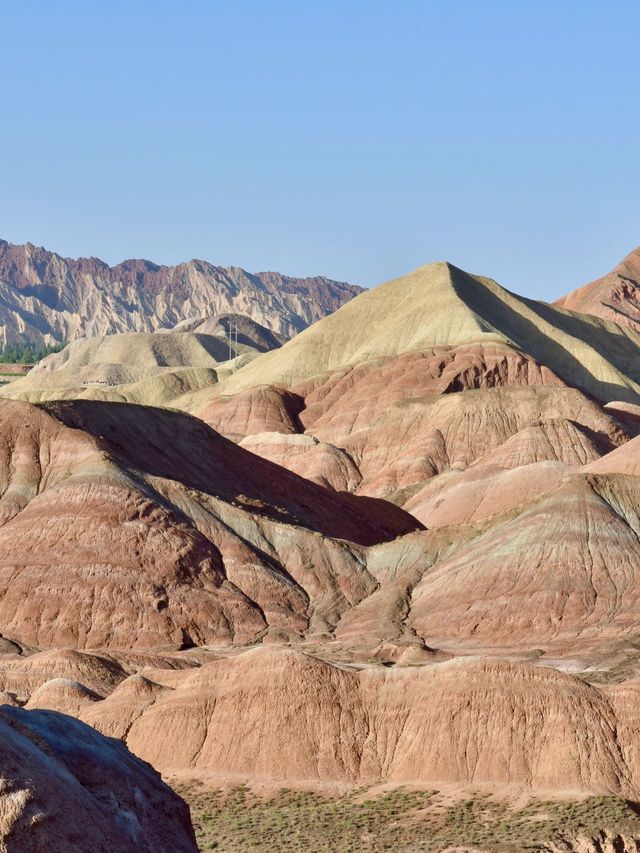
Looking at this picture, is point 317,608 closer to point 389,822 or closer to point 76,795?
point 389,822

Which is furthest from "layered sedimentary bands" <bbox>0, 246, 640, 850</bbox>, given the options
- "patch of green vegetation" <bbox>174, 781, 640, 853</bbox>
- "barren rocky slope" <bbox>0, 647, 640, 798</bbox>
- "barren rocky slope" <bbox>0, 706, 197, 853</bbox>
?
"barren rocky slope" <bbox>0, 706, 197, 853</bbox>

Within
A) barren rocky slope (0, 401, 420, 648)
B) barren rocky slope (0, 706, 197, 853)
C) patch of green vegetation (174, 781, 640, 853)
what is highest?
barren rocky slope (0, 401, 420, 648)

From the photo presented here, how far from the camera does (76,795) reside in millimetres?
33000

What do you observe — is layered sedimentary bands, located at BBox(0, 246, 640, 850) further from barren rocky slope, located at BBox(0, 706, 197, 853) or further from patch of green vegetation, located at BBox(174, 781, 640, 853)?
barren rocky slope, located at BBox(0, 706, 197, 853)

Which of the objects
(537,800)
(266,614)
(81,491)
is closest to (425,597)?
(266,614)

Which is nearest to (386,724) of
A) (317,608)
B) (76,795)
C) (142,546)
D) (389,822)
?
(389,822)

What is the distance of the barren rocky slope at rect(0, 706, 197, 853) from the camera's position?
1211 inches

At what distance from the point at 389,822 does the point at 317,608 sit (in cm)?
4931

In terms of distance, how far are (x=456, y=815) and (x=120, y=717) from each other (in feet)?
62.4

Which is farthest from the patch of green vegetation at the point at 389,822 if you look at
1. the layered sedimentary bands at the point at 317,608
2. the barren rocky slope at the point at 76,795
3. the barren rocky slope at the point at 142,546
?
the barren rocky slope at the point at 142,546

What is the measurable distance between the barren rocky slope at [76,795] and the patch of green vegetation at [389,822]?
56.7ft

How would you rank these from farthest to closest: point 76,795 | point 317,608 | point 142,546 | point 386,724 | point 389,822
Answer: point 317,608
point 142,546
point 386,724
point 389,822
point 76,795

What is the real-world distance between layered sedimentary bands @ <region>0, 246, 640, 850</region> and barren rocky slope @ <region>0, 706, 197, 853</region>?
20483mm

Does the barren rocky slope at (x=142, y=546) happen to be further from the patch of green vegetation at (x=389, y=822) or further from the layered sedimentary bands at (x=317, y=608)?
the patch of green vegetation at (x=389, y=822)
